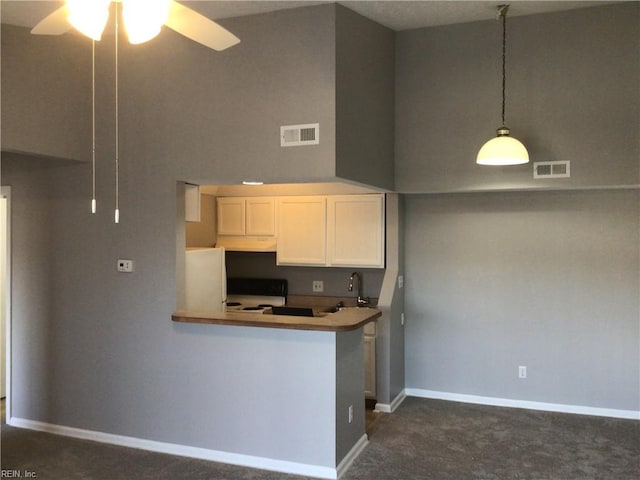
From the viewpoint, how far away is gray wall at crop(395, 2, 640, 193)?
427 centimetres

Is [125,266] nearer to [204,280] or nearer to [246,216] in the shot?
[204,280]

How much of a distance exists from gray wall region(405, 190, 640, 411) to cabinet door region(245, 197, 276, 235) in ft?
4.76

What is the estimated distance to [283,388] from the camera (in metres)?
3.72

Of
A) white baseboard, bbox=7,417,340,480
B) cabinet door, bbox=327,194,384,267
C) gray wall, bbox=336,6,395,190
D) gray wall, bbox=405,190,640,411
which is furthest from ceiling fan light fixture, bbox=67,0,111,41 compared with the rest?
gray wall, bbox=405,190,640,411

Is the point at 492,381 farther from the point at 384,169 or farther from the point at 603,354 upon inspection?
the point at 384,169

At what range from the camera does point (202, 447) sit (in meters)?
3.91

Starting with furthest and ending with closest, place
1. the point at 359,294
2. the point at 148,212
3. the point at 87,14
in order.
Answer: the point at 359,294 → the point at 148,212 → the point at 87,14

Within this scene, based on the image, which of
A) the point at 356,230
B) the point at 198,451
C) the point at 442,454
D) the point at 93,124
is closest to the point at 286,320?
the point at 198,451

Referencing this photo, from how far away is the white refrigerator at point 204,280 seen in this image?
428 centimetres

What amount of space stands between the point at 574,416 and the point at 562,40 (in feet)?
10.7

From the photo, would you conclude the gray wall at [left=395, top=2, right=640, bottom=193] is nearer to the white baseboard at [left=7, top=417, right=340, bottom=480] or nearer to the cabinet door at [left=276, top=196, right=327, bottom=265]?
the cabinet door at [left=276, top=196, right=327, bottom=265]

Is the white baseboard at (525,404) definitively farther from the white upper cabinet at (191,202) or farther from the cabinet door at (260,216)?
the white upper cabinet at (191,202)

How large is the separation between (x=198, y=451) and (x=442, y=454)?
1806 mm

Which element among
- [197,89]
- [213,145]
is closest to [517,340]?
[213,145]
